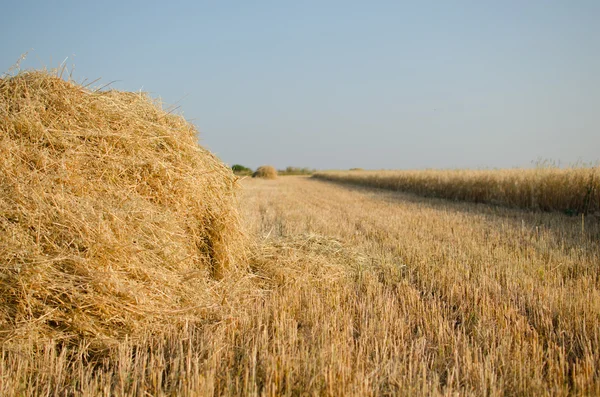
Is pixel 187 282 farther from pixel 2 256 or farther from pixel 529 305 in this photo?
pixel 529 305

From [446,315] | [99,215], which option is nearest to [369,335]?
[446,315]

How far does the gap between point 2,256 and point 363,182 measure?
97.1 feet

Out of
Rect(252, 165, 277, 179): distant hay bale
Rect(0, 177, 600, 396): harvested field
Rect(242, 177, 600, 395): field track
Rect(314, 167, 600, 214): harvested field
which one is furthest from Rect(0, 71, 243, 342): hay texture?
Rect(252, 165, 277, 179): distant hay bale

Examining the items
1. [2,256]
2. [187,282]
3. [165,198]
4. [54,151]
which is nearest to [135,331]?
[187,282]

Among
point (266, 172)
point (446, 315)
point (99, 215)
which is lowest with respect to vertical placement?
point (446, 315)

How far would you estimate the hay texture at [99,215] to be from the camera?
9.22ft

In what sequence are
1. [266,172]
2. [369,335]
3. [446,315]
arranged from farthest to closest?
[266,172] < [446,315] < [369,335]

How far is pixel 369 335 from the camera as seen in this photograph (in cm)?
303

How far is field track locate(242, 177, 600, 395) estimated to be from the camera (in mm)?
2451

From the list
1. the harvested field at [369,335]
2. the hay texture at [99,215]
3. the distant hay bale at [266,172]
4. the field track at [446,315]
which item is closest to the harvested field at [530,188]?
the field track at [446,315]

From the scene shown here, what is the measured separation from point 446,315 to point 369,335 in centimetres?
Result: 85

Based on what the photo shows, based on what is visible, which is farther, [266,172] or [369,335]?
[266,172]

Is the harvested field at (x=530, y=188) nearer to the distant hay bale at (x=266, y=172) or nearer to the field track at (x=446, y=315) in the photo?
the field track at (x=446, y=315)

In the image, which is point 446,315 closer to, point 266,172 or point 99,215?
point 99,215
